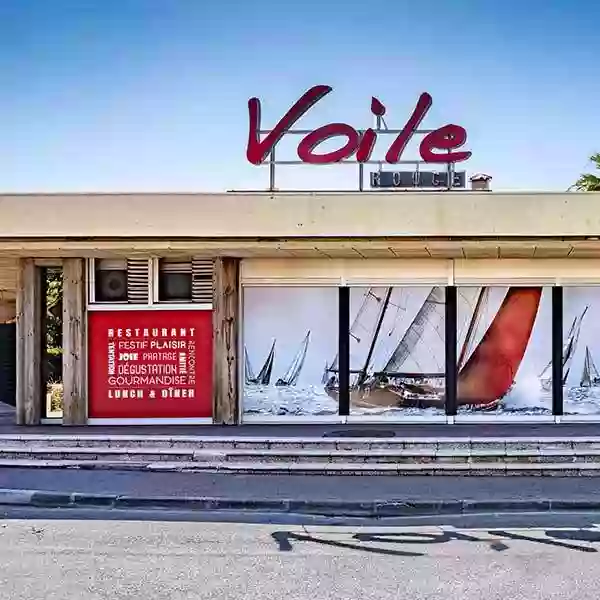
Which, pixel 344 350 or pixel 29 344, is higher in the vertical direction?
pixel 29 344

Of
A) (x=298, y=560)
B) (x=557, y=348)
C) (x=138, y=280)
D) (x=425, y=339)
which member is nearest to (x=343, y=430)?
(x=425, y=339)

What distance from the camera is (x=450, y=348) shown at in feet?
48.3

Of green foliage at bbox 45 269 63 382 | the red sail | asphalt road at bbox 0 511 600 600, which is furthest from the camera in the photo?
green foliage at bbox 45 269 63 382

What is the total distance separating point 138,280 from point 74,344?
1.40 meters

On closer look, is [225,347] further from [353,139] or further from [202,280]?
[353,139]

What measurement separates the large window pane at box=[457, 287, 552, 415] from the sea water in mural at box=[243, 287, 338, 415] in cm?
208

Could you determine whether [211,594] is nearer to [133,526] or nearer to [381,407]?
[133,526]

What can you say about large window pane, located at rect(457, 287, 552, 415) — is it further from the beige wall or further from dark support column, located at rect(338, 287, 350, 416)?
the beige wall

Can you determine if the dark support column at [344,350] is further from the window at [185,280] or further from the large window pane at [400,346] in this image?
the window at [185,280]

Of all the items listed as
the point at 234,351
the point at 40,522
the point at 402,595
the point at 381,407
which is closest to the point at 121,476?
the point at 40,522

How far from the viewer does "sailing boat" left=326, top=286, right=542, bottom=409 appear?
14.8m

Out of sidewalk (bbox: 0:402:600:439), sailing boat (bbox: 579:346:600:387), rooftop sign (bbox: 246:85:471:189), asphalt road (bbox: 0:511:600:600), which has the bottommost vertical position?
asphalt road (bbox: 0:511:600:600)

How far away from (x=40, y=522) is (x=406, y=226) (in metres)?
6.68

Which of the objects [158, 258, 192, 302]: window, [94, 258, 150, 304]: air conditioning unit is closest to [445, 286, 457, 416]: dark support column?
[158, 258, 192, 302]: window
